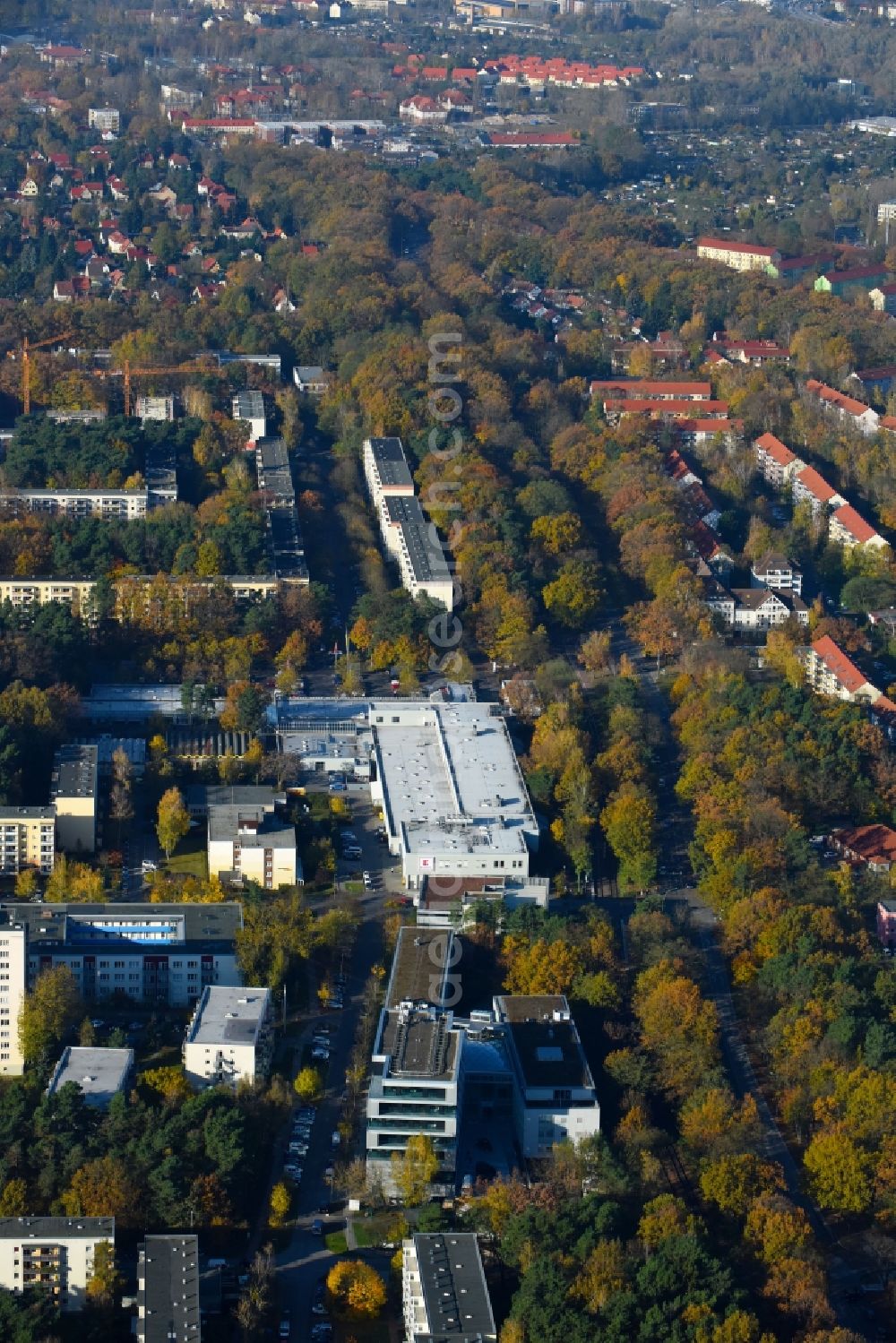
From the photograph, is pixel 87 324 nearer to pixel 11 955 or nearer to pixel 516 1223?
pixel 11 955

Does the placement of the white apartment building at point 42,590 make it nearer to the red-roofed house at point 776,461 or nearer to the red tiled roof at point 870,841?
the red tiled roof at point 870,841

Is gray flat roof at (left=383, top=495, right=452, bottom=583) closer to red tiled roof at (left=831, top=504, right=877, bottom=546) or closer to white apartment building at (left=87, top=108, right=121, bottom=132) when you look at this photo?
red tiled roof at (left=831, top=504, right=877, bottom=546)

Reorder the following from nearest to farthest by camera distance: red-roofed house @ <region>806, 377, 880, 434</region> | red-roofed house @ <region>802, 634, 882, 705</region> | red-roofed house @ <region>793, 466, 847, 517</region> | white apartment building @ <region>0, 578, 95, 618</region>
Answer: red-roofed house @ <region>802, 634, 882, 705</region> → white apartment building @ <region>0, 578, 95, 618</region> → red-roofed house @ <region>793, 466, 847, 517</region> → red-roofed house @ <region>806, 377, 880, 434</region>

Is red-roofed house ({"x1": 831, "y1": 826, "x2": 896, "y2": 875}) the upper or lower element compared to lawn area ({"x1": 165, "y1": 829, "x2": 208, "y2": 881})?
upper

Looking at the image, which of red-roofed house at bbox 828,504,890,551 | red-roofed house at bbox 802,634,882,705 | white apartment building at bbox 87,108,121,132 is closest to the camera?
red-roofed house at bbox 802,634,882,705

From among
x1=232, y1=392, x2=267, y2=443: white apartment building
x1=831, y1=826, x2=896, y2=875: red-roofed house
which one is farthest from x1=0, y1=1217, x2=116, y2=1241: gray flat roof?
x1=232, y1=392, x2=267, y2=443: white apartment building

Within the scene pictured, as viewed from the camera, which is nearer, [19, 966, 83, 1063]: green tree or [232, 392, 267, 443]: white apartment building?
[19, 966, 83, 1063]: green tree
